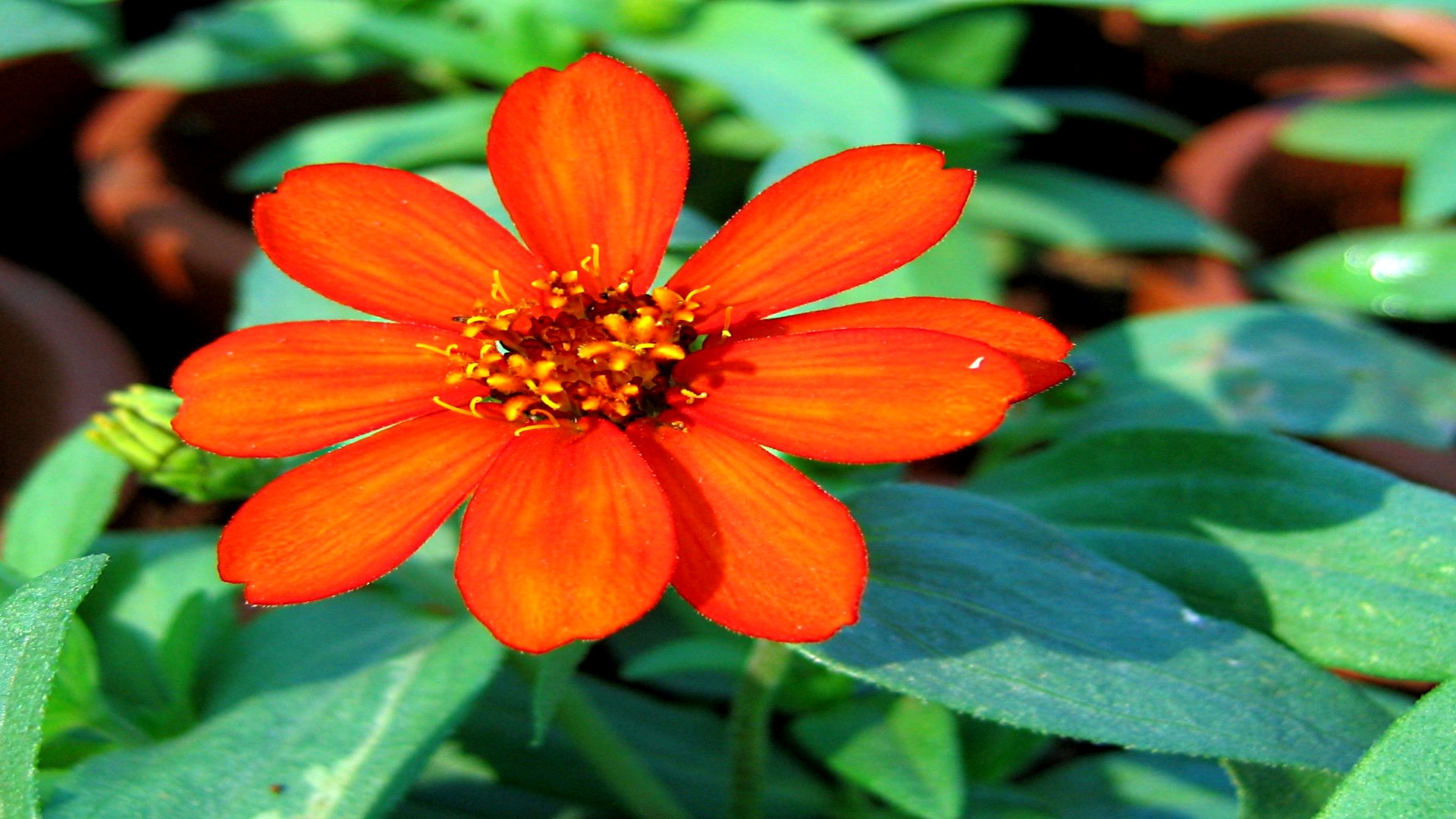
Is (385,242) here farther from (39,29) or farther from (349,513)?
(39,29)

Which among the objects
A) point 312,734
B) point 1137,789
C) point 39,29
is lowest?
point 1137,789

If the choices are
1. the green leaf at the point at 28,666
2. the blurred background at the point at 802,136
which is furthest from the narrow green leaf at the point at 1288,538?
the green leaf at the point at 28,666

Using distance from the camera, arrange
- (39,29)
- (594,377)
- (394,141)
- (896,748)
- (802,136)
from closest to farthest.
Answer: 1. (594,377)
2. (896,748)
3. (802,136)
4. (39,29)
5. (394,141)

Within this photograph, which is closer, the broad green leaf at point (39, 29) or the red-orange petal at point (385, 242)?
the red-orange petal at point (385, 242)

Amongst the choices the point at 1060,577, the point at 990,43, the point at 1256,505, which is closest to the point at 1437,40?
the point at 990,43

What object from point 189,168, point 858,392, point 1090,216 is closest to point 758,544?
point 858,392

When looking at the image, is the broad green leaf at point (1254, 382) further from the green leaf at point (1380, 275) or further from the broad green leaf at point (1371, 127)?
the broad green leaf at point (1371, 127)

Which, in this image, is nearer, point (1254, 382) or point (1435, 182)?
point (1254, 382)

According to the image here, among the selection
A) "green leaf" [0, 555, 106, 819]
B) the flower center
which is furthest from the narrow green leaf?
"green leaf" [0, 555, 106, 819]
